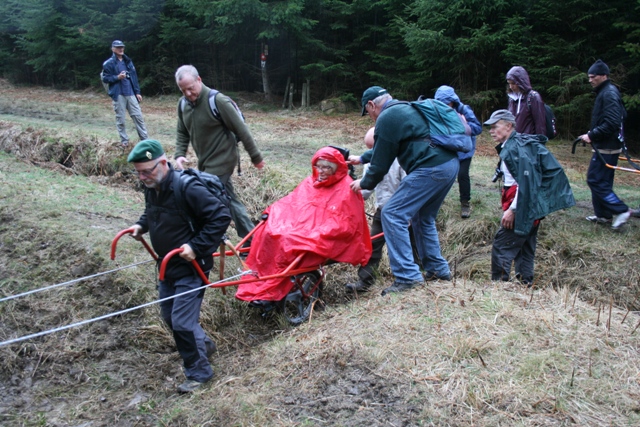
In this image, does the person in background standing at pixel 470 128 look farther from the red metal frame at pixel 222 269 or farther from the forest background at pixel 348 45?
the forest background at pixel 348 45

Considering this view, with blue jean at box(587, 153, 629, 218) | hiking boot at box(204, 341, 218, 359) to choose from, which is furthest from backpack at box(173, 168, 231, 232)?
blue jean at box(587, 153, 629, 218)

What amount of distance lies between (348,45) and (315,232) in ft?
54.1

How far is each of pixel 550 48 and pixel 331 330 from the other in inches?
467

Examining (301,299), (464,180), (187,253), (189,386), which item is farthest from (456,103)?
(189,386)

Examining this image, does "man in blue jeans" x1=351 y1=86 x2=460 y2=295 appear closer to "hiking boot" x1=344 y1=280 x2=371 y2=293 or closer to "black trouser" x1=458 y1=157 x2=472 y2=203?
"hiking boot" x1=344 y1=280 x2=371 y2=293

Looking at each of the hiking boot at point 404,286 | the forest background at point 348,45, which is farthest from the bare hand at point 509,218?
the forest background at point 348,45

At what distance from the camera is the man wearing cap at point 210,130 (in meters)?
5.39

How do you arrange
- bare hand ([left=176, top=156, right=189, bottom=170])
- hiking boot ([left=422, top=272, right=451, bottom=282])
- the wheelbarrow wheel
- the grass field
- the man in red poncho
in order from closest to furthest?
the grass field → the man in red poncho → the wheelbarrow wheel → hiking boot ([left=422, top=272, right=451, bottom=282]) → bare hand ([left=176, top=156, right=189, bottom=170])

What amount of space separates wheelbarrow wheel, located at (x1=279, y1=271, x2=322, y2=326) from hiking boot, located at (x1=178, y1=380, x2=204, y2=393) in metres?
1.19

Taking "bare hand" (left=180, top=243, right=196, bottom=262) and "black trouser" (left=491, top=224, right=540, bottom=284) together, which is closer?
"bare hand" (left=180, top=243, right=196, bottom=262)

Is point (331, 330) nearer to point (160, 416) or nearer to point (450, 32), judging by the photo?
point (160, 416)

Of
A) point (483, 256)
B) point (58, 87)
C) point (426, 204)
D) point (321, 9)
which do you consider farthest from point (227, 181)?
point (58, 87)

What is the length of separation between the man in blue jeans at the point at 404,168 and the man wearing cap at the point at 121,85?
6775 mm

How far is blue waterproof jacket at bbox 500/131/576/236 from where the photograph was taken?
466 centimetres
